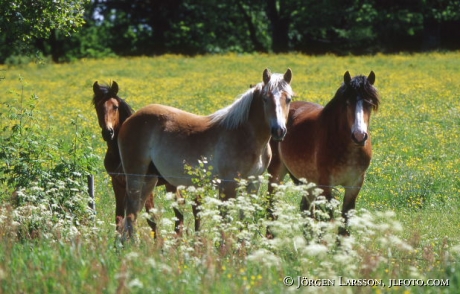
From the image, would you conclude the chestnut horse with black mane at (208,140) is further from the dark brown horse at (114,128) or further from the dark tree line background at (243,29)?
the dark tree line background at (243,29)

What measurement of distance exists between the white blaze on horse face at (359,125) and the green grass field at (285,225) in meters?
0.93

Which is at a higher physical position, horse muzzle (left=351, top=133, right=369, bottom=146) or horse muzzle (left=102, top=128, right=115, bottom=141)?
horse muzzle (left=351, top=133, right=369, bottom=146)

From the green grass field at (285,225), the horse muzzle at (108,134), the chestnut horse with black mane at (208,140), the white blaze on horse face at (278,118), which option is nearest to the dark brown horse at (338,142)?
the green grass field at (285,225)

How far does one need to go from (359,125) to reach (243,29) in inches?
2034

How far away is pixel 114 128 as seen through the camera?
10.9 meters

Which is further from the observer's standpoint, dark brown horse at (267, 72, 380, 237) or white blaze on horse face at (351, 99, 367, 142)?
dark brown horse at (267, 72, 380, 237)

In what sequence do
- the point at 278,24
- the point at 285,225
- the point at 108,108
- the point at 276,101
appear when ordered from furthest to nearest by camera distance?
1. the point at 278,24
2. the point at 108,108
3. the point at 276,101
4. the point at 285,225

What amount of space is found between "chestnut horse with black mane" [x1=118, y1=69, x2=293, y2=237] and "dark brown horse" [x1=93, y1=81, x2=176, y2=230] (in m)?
0.24

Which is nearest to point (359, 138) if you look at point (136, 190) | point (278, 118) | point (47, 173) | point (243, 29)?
point (278, 118)

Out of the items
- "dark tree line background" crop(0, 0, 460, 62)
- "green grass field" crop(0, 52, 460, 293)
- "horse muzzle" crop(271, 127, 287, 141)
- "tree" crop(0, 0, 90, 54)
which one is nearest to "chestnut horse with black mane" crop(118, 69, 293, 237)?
"horse muzzle" crop(271, 127, 287, 141)

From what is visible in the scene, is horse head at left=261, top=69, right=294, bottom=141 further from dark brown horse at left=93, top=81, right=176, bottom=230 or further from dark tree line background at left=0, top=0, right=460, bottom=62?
dark tree line background at left=0, top=0, right=460, bottom=62

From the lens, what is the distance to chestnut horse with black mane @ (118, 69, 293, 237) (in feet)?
30.2


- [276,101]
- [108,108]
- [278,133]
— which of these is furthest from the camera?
[108,108]

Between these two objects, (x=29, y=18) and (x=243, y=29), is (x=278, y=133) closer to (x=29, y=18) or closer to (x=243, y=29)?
(x=29, y=18)
